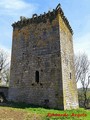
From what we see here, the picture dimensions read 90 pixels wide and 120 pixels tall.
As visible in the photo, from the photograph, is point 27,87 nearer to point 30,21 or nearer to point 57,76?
point 57,76

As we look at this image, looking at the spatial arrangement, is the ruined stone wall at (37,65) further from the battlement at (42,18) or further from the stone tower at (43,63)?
the battlement at (42,18)

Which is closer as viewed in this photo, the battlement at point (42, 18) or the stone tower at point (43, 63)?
the stone tower at point (43, 63)

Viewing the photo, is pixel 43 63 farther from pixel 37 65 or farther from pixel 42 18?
pixel 42 18

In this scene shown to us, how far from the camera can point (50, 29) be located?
1675 cm

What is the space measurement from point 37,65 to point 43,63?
2.26 feet

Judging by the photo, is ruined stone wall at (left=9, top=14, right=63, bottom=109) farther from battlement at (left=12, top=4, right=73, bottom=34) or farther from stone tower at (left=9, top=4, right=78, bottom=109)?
battlement at (left=12, top=4, right=73, bottom=34)

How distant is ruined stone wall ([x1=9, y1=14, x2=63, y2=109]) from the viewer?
15.1 meters

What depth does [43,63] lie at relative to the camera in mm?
16141

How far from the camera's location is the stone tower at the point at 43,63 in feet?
49.4

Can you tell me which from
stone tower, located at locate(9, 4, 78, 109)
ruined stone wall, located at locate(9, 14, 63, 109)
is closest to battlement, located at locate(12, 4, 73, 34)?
stone tower, located at locate(9, 4, 78, 109)

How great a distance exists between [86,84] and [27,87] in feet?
60.0

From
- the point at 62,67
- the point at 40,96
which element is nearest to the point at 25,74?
the point at 40,96

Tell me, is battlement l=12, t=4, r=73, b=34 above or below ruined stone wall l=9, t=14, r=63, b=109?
above

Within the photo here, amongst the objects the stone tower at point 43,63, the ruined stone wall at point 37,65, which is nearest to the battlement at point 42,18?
the stone tower at point 43,63
